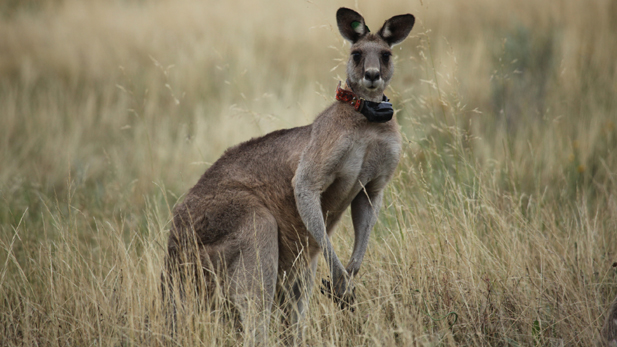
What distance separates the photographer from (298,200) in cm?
346

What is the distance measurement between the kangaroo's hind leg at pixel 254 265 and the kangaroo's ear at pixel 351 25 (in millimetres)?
1380

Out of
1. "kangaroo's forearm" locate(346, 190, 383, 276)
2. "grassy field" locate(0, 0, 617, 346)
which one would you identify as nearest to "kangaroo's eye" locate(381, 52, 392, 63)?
"grassy field" locate(0, 0, 617, 346)

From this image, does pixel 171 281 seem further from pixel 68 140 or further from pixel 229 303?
pixel 68 140

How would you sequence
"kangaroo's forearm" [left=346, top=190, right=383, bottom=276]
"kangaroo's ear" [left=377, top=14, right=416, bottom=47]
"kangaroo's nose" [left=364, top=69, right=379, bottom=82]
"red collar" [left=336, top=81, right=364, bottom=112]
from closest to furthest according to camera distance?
"kangaroo's nose" [left=364, top=69, right=379, bottom=82], "red collar" [left=336, top=81, right=364, bottom=112], "kangaroo's forearm" [left=346, top=190, right=383, bottom=276], "kangaroo's ear" [left=377, top=14, right=416, bottom=47]

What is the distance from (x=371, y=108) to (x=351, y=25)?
2.29ft

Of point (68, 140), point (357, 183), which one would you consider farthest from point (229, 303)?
point (68, 140)

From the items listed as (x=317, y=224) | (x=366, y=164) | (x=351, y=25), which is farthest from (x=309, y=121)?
(x=317, y=224)

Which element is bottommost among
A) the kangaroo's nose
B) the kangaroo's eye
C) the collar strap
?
the collar strap

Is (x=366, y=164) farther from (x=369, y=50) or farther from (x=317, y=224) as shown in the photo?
(x=369, y=50)

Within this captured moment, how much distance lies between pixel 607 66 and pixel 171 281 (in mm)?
7464

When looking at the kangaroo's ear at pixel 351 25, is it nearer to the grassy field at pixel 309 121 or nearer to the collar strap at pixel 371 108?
the grassy field at pixel 309 121

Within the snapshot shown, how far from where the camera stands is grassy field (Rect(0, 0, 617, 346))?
3.43 meters

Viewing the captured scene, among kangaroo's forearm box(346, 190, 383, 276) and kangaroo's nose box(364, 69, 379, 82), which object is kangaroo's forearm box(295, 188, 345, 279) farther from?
kangaroo's nose box(364, 69, 379, 82)

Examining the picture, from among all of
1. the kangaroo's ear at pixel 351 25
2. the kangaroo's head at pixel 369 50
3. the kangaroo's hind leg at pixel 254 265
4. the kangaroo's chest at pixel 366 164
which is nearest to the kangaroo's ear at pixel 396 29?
the kangaroo's head at pixel 369 50
